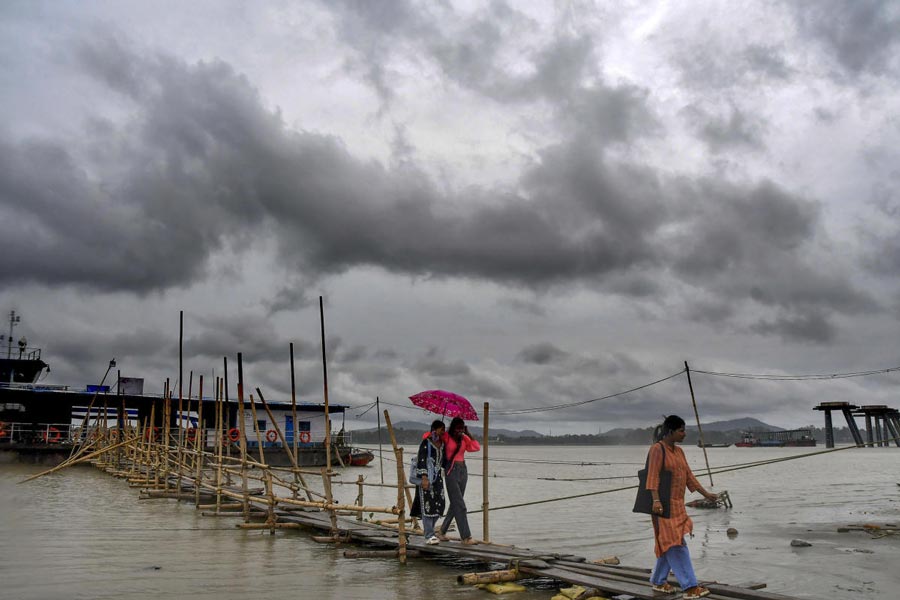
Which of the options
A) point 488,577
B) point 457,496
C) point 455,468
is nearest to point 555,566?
point 488,577

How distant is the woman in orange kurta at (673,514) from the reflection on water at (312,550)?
173 centimetres

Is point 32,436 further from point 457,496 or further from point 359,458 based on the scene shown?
point 457,496

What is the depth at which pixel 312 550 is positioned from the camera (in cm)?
1120

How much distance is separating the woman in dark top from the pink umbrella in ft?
1.80

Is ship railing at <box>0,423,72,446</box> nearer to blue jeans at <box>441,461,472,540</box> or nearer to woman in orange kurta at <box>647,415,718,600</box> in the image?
blue jeans at <box>441,461,472,540</box>

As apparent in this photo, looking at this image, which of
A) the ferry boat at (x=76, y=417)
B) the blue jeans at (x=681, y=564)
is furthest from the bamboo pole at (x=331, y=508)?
the ferry boat at (x=76, y=417)

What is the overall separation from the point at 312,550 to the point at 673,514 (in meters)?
6.51

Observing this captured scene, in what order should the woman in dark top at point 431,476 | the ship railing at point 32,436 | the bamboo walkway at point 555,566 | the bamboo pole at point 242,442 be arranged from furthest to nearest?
the ship railing at point 32,436, the bamboo pole at point 242,442, the woman in dark top at point 431,476, the bamboo walkway at point 555,566

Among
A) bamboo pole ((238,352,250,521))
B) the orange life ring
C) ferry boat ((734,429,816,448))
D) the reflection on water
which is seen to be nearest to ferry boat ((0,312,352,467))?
the orange life ring

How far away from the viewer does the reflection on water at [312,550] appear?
27.5 feet

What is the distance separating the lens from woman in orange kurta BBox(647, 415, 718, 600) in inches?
271

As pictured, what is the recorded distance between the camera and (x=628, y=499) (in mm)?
31375

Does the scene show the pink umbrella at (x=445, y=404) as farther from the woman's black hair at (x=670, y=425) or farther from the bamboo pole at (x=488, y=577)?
the woman's black hair at (x=670, y=425)

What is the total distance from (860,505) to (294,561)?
25.9 metres
